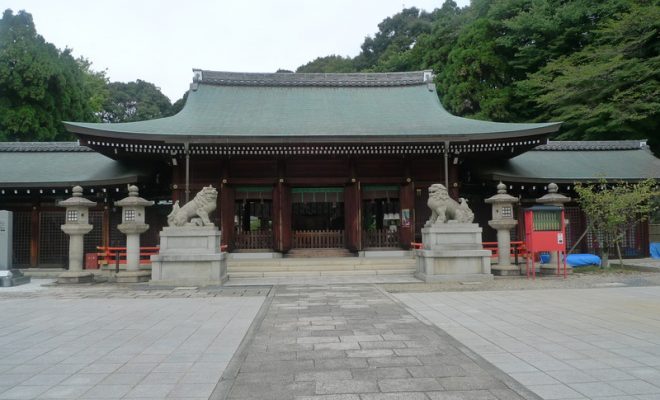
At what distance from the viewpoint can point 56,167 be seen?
17562 mm

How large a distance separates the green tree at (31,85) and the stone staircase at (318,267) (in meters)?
22.3

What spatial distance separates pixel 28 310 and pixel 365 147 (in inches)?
423

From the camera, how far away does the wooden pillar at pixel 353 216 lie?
1630 centimetres

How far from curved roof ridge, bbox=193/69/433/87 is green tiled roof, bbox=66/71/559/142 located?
5 cm

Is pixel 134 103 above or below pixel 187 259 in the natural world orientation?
above

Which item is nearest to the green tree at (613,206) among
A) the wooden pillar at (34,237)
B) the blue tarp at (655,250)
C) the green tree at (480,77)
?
the blue tarp at (655,250)

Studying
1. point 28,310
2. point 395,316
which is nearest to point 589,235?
point 395,316

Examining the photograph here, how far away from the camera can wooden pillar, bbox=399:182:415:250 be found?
16.5 m

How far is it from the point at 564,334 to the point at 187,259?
31.9ft

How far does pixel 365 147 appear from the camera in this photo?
14.9 m

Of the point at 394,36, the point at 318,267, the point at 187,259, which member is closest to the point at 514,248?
the point at 318,267

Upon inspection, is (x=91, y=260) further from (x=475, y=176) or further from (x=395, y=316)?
(x=475, y=176)

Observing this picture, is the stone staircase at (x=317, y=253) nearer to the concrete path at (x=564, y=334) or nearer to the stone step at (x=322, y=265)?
the stone step at (x=322, y=265)

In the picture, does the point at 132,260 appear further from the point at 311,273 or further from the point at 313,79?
the point at 313,79
